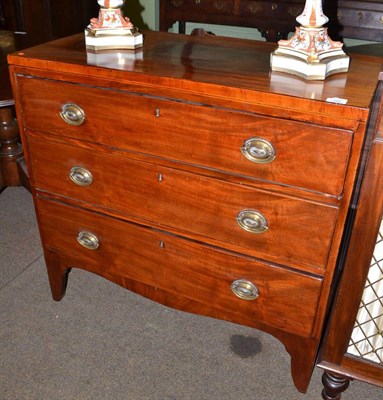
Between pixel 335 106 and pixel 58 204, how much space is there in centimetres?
97

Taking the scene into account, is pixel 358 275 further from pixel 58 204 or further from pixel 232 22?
pixel 232 22

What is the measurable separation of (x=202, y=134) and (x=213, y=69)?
0.19 m

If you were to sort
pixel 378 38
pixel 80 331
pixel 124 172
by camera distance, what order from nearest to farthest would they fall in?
pixel 124 172 < pixel 80 331 < pixel 378 38

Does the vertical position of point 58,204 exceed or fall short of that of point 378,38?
it falls short

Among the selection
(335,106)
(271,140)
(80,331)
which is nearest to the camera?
(335,106)

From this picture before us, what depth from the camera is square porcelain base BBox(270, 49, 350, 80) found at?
4.03 ft

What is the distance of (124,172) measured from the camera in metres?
1.44

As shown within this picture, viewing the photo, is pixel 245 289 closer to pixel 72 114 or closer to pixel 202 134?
pixel 202 134

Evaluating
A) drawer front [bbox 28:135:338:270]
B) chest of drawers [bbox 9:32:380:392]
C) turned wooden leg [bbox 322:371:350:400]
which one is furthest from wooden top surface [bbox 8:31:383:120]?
turned wooden leg [bbox 322:371:350:400]

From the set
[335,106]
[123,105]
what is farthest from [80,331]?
[335,106]

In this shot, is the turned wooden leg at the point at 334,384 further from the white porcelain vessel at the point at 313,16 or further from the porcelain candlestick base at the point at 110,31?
the porcelain candlestick base at the point at 110,31

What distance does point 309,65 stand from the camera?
123 cm

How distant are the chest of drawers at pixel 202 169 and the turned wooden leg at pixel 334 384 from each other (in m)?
0.06

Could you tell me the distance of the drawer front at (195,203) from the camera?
1.27 metres
